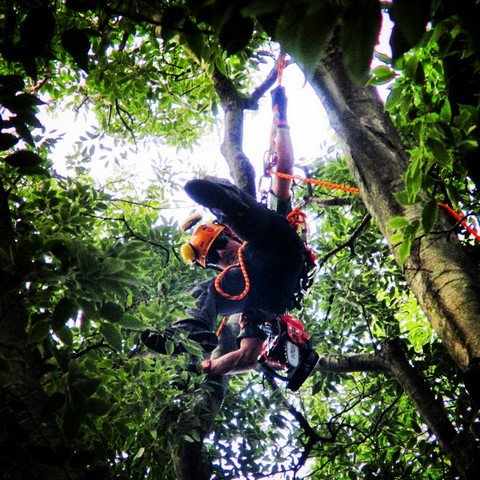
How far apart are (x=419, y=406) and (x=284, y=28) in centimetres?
286

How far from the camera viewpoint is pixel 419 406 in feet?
9.75

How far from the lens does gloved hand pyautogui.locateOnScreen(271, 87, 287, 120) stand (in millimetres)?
4707

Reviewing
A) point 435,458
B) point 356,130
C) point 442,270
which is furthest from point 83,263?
point 435,458

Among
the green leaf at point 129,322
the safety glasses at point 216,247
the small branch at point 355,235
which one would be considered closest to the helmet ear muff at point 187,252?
the safety glasses at point 216,247

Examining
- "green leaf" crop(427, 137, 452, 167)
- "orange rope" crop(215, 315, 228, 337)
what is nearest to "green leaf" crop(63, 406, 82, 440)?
"green leaf" crop(427, 137, 452, 167)

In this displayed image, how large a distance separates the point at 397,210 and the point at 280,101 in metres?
2.81

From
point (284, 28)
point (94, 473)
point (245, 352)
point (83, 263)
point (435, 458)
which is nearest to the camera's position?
point (284, 28)

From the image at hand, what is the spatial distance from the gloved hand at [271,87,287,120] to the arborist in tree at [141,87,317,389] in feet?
0.03

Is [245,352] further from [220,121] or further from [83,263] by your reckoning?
[220,121]

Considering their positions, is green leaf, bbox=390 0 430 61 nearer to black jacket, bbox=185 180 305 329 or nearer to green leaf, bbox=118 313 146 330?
green leaf, bbox=118 313 146 330

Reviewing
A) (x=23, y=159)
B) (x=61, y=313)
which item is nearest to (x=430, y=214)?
(x=61, y=313)

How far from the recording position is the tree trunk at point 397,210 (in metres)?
1.87

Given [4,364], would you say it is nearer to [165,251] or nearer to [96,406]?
[96,406]

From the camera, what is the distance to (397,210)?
2268mm
